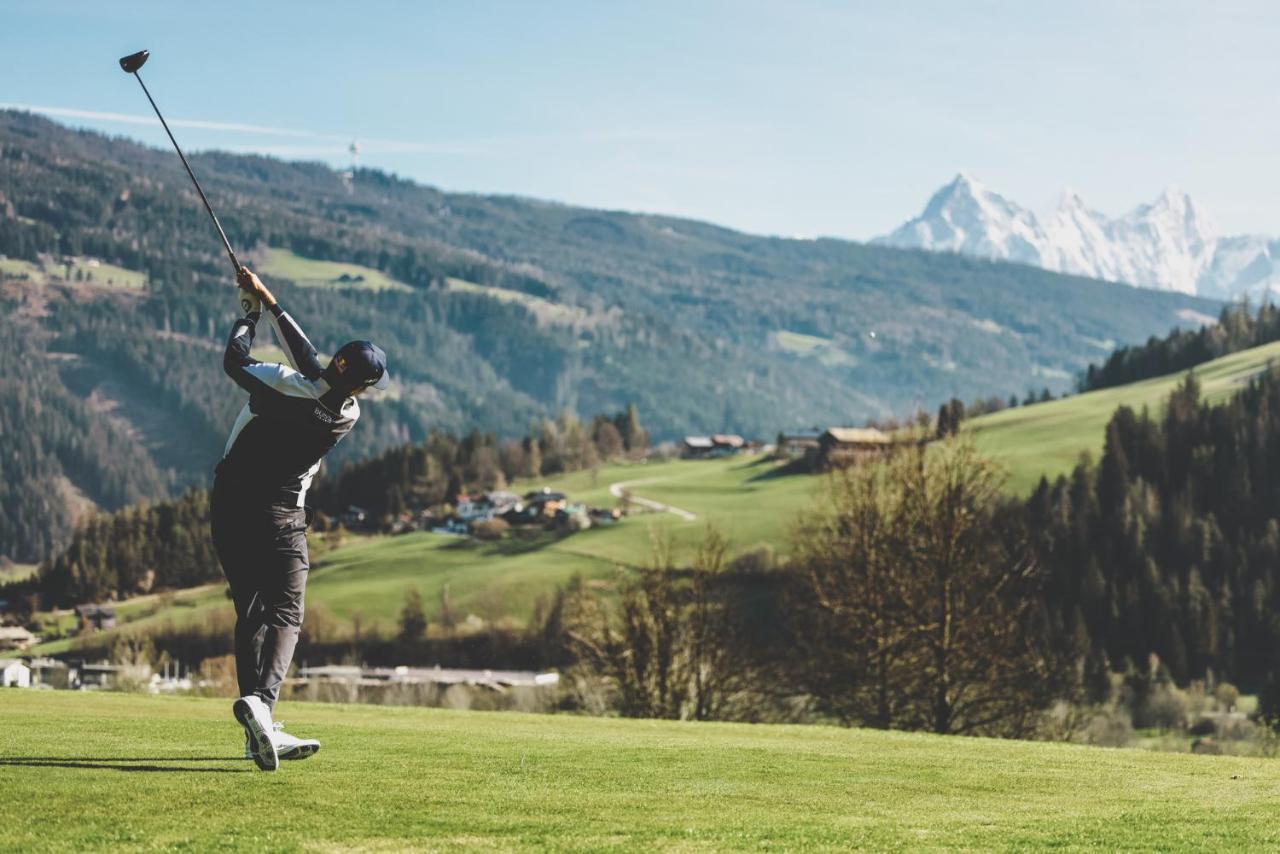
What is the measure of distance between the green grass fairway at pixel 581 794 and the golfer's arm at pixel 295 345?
12.3 feet

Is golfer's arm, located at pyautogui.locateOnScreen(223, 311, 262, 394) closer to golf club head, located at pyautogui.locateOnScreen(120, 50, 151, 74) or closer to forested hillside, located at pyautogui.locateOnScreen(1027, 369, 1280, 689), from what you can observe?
golf club head, located at pyautogui.locateOnScreen(120, 50, 151, 74)

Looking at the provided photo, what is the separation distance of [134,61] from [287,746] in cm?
950

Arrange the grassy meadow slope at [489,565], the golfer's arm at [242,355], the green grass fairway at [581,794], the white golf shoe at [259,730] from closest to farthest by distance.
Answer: the green grass fairway at [581,794] → the white golf shoe at [259,730] → the golfer's arm at [242,355] → the grassy meadow slope at [489,565]

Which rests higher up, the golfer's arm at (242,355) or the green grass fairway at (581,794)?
the golfer's arm at (242,355)

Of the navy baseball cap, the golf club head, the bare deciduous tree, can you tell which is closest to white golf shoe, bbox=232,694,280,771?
the navy baseball cap

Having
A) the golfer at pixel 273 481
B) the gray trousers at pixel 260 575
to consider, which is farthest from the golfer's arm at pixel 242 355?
the gray trousers at pixel 260 575

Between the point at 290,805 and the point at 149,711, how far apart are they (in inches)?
547

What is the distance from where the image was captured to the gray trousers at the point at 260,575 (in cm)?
1398

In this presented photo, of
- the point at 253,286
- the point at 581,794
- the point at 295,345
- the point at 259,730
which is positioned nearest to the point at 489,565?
the point at 253,286

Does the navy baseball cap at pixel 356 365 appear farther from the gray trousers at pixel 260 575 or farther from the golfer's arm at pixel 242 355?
the gray trousers at pixel 260 575

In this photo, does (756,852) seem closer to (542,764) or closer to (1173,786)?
(542,764)

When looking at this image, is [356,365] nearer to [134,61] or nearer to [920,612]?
[134,61]

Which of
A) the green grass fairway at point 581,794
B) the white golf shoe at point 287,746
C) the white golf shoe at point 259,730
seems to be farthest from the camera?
the white golf shoe at point 287,746

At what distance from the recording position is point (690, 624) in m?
59.0
